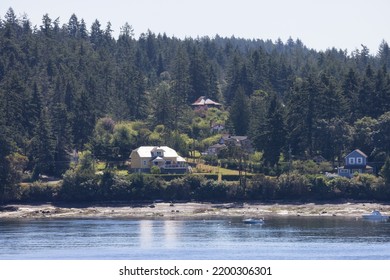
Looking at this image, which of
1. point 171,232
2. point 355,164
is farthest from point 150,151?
point 171,232

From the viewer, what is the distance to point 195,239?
87.4 m

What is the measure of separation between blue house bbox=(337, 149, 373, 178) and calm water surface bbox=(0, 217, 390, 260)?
21159 millimetres

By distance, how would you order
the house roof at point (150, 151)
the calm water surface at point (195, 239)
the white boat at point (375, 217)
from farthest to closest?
the house roof at point (150, 151) < the white boat at point (375, 217) < the calm water surface at point (195, 239)

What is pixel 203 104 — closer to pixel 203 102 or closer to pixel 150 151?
pixel 203 102

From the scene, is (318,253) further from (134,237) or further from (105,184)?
(105,184)

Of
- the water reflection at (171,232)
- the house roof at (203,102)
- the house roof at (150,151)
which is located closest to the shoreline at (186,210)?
the water reflection at (171,232)

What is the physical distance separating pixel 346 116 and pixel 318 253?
6662 centimetres

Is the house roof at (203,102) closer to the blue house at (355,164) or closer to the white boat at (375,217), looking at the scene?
the blue house at (355,164)

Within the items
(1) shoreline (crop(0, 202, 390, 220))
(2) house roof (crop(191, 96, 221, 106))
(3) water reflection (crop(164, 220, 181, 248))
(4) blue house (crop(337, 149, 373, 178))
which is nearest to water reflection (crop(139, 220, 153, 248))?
(3) water reflection (crop(164, 220, 181, 248))

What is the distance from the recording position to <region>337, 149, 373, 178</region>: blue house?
126 m

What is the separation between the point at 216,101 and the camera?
631ft

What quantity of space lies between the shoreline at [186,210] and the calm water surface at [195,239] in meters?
4.20

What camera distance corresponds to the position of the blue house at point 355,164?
126m

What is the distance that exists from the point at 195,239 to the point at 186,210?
26.5 meters
